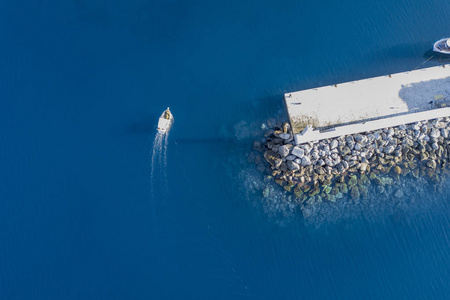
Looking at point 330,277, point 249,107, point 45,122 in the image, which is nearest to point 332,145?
point 249,107

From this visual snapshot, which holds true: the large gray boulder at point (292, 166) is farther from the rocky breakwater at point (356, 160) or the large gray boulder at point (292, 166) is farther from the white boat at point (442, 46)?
the white boat at point (442, 46)

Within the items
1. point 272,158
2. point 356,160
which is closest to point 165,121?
point 272,158

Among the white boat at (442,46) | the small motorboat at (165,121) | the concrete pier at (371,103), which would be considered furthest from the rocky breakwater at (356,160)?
the small motorboat at (165,121)

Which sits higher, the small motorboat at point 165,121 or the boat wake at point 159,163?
the small motorboat at point 165,121

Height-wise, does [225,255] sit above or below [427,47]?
below

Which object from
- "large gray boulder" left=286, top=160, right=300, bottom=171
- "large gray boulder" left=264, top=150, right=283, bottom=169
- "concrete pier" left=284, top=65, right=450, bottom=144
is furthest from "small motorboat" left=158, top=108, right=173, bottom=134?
"large gray boulder" left=286, top=160, right=300, bottom=171

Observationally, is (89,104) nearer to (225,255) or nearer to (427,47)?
(225,255)
